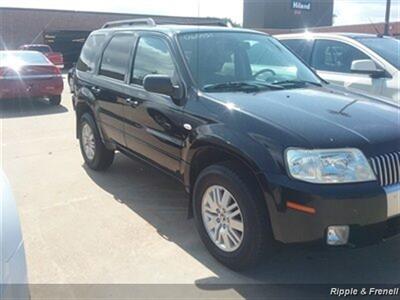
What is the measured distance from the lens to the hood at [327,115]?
10.3 feet

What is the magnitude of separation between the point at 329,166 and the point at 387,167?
0.43 m

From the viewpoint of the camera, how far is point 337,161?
9.93 ft

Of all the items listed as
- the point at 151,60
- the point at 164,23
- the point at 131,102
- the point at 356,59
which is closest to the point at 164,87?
the point at 151,60

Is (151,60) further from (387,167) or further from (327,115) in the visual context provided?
(387,167)

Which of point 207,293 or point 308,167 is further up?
point 308,167

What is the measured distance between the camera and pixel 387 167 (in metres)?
3.12

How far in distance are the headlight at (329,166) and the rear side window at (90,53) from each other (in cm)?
356

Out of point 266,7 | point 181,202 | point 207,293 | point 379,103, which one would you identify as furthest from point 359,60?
point 266,7

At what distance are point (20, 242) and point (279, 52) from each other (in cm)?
344

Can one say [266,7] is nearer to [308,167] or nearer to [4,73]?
[4,73]

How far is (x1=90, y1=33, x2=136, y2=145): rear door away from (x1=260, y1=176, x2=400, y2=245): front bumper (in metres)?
2.45

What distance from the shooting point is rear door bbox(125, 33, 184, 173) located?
13.5 feet

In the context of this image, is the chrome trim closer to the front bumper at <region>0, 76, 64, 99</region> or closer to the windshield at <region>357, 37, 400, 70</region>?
the windshield at <region>357, 37, 400, 70</region>

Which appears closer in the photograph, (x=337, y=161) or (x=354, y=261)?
(x=337, y=161)
